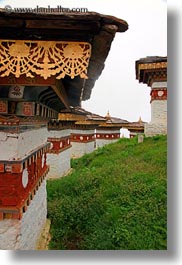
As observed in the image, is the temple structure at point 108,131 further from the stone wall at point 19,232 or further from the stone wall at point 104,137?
the stone wall at point 19,232

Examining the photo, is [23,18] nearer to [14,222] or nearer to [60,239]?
[14,222]

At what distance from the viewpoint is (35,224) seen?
2873 mm

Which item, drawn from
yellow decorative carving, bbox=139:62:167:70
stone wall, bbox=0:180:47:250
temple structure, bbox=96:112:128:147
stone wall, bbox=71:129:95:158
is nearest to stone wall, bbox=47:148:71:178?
yellow decorative carving, bbox=139:62:167:70

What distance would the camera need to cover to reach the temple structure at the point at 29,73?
167 cm

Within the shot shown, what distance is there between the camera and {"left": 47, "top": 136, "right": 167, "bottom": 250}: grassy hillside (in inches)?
126

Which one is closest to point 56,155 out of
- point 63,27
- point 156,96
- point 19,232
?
point 156,96

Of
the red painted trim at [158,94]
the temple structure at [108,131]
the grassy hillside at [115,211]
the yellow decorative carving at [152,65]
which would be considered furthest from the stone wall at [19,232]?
the temple structure at [108,131]

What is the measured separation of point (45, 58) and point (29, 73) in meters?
0.12

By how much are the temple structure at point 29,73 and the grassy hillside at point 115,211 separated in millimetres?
892

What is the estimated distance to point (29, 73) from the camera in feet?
5.71

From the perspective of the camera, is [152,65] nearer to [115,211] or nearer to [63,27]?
[115,211]

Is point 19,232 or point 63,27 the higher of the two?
point 63,27

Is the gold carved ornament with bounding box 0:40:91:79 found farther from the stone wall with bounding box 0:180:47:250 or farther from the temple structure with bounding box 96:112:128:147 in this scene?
the temple structure with bounding box 96:112:128:147

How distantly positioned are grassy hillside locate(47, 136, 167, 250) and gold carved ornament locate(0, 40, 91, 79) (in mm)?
1996
